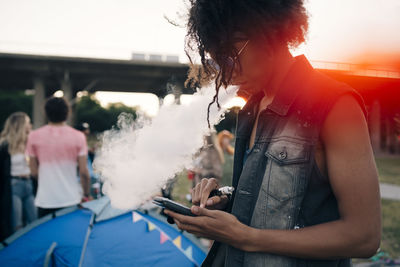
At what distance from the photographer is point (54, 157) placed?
3736 mm

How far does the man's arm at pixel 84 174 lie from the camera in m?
3.92

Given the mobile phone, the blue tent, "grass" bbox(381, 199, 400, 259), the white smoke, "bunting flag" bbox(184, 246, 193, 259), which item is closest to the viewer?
the mobile phone

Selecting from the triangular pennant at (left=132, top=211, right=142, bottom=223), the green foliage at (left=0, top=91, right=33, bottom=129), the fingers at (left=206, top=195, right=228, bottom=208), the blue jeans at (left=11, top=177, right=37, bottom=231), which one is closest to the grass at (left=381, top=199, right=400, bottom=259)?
the triangular pennant at (left=132, top=211, right=142, bottom=223)

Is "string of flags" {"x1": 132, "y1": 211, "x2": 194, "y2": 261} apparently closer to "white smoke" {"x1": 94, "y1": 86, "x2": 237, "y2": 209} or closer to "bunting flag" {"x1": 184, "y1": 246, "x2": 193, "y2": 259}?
"bunting flag" {"x1": 184, "y1": 246, "x2": 193, "y2": 259}

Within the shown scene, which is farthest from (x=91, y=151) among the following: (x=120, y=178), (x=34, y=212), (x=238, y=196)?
(x=238, y=196)

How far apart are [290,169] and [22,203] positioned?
463 centimetres

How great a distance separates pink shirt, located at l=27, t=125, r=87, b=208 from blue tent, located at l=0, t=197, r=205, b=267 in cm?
59

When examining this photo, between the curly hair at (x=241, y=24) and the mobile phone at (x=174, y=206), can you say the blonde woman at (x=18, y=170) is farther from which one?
the curly hair at (x=241, y=24)

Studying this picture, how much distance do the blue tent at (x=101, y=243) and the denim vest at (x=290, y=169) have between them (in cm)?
180

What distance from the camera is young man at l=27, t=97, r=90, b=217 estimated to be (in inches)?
146

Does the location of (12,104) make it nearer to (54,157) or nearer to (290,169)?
(54,157)

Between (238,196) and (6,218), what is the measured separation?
413cm

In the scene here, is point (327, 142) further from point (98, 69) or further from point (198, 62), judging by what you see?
point (98, 69)

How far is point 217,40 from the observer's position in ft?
3.91
